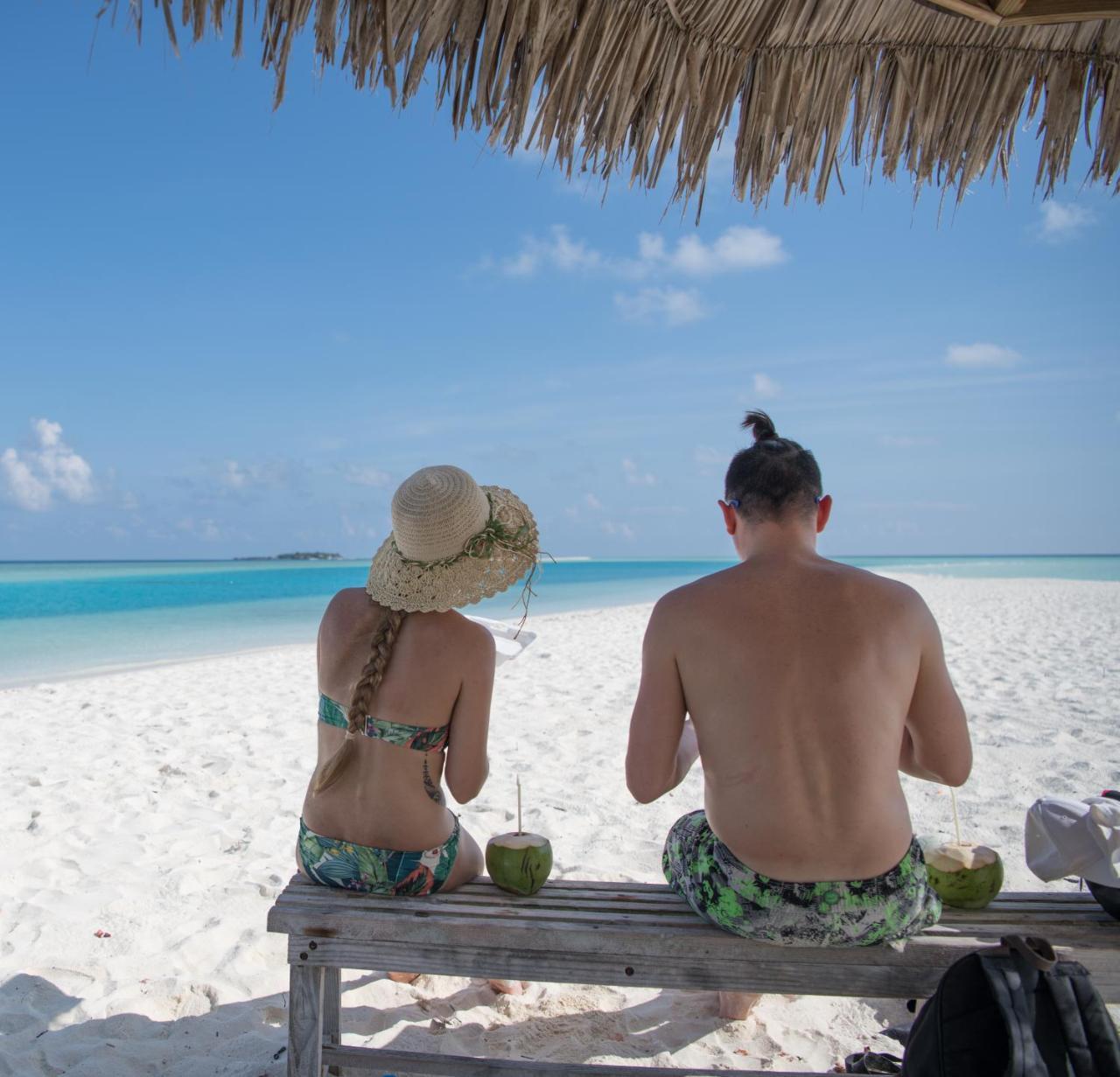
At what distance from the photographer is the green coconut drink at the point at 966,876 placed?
1949 mm

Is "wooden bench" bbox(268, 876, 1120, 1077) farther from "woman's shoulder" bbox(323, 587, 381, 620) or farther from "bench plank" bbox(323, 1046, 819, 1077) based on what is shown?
"woman's shoulder" bbox(323, 587, 381, 620)

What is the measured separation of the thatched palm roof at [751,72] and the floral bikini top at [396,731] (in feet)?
5.26

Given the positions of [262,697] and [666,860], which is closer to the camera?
[666,860]

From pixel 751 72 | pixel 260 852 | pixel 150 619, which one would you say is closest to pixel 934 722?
pixel 751 72

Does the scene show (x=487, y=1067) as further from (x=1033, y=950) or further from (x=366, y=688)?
(x=1033, y=950)

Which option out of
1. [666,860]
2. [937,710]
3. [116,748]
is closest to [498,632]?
[666,860]

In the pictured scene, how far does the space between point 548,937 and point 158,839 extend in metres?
2.57

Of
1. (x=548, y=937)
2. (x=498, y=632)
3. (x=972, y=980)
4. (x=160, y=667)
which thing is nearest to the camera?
(x=972, y=980)

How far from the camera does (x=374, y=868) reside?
207cm

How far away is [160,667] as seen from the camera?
977 centimetres

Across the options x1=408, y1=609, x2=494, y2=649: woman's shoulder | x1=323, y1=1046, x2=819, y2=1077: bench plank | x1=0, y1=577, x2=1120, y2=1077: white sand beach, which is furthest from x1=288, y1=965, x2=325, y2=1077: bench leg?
x1=408, y1=609, x2=494, y2=649: woman's shoulder

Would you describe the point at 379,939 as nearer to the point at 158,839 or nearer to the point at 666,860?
the point at 666,860

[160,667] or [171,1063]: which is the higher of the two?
[171,1063]

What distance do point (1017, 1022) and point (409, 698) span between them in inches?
53.7
